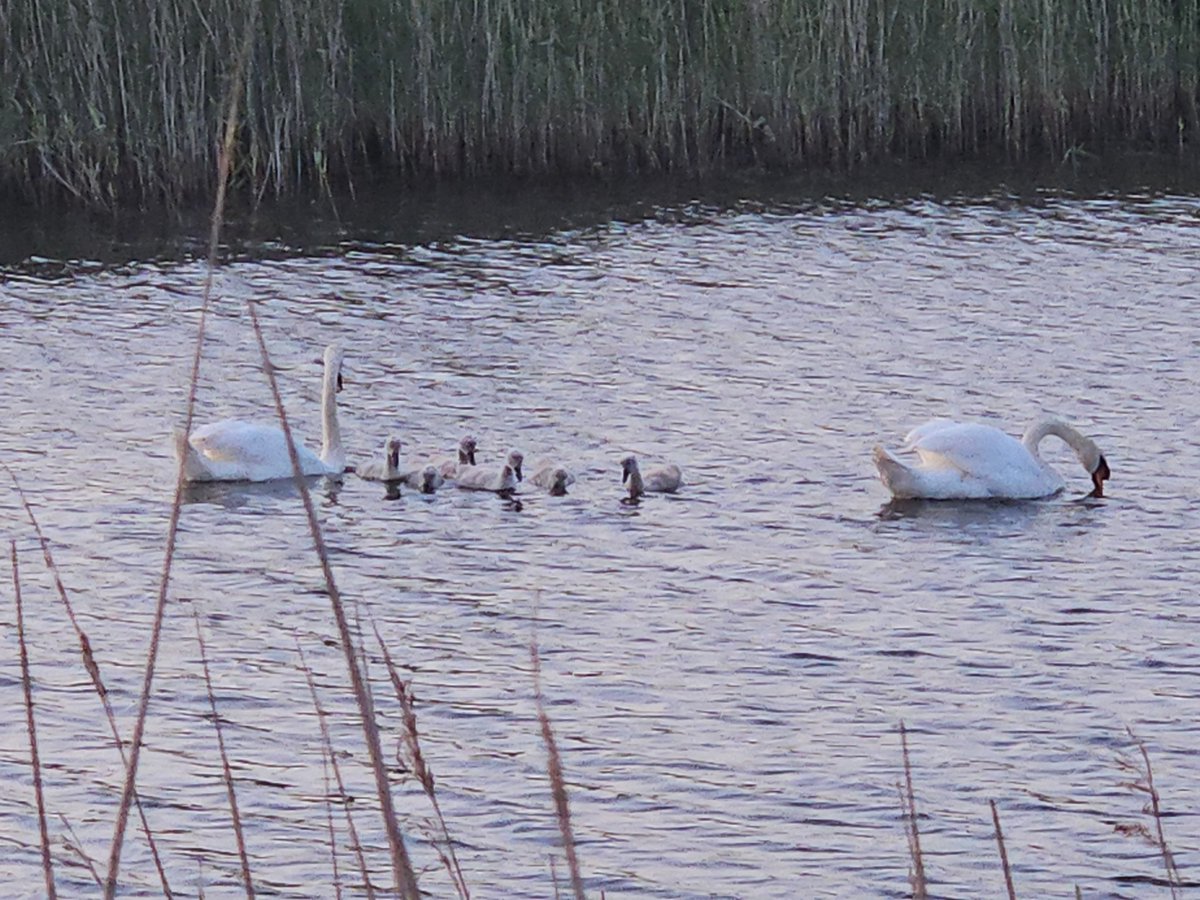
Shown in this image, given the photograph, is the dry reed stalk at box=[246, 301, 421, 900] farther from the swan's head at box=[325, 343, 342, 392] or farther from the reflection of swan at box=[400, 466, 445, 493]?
the swan's head at box=[325, 343, 342, 392]

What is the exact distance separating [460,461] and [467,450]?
3.0 inches

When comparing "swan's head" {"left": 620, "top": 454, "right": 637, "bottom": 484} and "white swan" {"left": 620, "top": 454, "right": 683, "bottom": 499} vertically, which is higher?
"swan's head" {"left": 620, "top": 454, "right": 637, "bottom": 484}

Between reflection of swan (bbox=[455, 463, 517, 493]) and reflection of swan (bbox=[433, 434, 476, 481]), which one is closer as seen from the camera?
reflection of swan (bbox=[455, 463, 517, 493])

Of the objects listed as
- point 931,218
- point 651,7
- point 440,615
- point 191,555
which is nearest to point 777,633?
point 440,615

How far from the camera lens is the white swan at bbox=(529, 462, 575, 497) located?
337 inches

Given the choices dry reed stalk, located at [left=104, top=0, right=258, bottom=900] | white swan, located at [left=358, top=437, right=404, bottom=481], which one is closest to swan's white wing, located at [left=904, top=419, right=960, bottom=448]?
white swan, located at [left=358, top=437, right=404, bottom=481]

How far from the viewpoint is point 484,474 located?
862cm

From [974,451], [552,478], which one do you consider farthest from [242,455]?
[974,451]

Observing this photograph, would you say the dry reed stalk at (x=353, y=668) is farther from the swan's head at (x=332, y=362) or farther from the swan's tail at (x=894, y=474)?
the swan's head at (x=332, y=362)

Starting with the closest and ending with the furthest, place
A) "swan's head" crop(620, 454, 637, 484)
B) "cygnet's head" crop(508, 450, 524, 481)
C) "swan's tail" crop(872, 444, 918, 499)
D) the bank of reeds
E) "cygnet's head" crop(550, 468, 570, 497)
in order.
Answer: "swan's tail" crop(872, 444, 918, 499)
"swan's head" crop(620, 454, 637, 484)
"cygnet's head" crop(550, 468, 570, 497)
"cygnet's head" crop(508, 450, 524, 481)
the bank of reeds

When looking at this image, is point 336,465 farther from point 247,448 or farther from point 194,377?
point 194,377

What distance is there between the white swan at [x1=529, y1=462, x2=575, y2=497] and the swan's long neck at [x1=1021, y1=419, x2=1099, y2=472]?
6.09 ft

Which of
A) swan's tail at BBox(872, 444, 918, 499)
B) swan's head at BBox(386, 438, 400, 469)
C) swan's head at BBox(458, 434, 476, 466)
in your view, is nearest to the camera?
swan's tail at BBox(872, 444, 918, 499)

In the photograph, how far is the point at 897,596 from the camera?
721 cm
